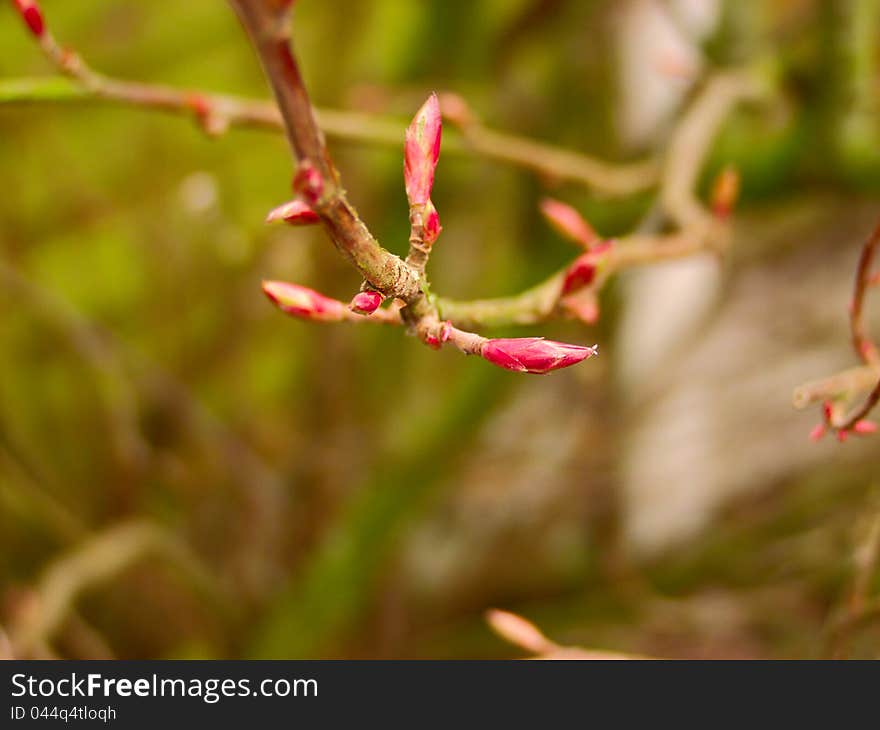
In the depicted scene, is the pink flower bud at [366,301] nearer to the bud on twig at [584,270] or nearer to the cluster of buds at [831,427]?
the bud on twig at [584,270]

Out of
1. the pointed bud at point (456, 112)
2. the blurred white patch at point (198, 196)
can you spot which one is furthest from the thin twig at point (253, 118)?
the blurred white patch at point (198, 196)

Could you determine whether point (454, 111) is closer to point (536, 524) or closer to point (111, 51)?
point (536, 524)

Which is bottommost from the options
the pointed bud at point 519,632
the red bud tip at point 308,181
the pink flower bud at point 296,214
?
the pointed bud at point 519,632

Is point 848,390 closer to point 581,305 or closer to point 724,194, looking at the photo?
point 581,305

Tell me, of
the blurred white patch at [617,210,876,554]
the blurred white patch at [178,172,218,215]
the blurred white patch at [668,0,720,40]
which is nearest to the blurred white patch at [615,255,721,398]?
the blurred white patch at [617,210,876,554]

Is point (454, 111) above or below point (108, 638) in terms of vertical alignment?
above

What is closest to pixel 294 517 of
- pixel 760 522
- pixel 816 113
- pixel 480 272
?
pixel 480 272

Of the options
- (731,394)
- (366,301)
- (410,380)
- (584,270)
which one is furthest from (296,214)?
(731,394)
